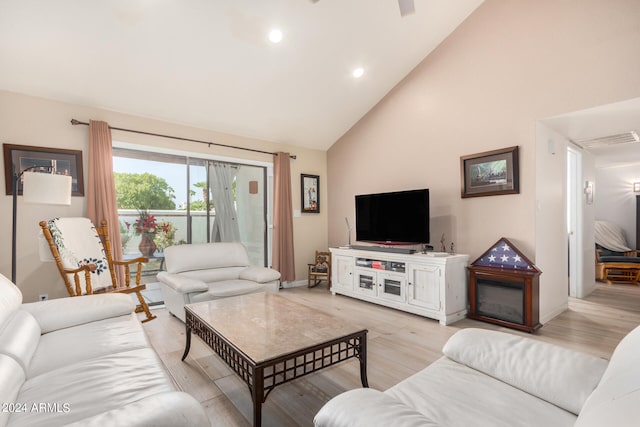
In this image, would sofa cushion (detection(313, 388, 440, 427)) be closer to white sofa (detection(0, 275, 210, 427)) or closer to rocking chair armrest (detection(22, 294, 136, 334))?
white sofa (detection(0, 275, 210, 427))

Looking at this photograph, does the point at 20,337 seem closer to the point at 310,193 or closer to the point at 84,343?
the point at 84,343

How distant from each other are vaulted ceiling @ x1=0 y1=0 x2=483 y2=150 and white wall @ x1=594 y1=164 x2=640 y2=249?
5.15 m

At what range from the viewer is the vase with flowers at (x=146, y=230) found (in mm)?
3991

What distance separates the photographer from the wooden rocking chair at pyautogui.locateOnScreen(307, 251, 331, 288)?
4.97 m

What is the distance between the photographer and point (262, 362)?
1.50 metres

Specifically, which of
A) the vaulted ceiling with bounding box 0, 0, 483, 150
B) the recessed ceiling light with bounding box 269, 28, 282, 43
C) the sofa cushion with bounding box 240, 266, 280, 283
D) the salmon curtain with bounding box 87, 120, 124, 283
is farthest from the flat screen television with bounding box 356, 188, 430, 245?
the salmon curtain with bounding box 87, 120, 124, 283


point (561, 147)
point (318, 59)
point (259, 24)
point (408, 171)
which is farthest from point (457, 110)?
point (259, 24)

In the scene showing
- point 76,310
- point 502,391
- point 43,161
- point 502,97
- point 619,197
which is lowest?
point 502,391

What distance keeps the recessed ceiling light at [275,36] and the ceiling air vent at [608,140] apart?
394 cm

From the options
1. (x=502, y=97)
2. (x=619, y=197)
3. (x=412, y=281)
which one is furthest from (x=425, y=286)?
(x=619, y=197)

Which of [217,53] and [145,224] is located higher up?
[217,53]

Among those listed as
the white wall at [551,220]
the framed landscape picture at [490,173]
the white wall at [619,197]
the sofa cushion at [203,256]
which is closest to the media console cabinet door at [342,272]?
the sofa cushion at [203,256]

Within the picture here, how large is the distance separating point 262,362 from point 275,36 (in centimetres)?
312

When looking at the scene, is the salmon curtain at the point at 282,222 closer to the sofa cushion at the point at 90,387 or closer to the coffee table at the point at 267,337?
the coffee table at the point at 267,337
